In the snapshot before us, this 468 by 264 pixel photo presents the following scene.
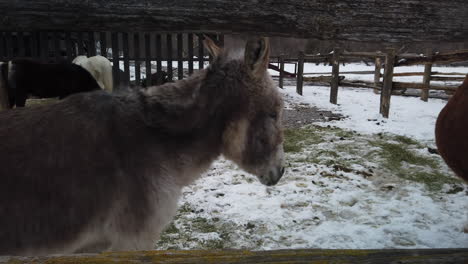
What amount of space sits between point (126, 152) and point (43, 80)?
447cm

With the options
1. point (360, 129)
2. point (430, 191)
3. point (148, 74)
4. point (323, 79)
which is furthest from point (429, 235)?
point (323, 79)

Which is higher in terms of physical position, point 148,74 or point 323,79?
point 148,74

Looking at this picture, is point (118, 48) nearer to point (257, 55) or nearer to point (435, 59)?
point (257, 55)

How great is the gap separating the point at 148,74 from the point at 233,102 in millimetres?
2721

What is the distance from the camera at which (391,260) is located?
949 mm

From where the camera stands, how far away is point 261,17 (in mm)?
1823

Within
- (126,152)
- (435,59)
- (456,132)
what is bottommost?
(456,132)

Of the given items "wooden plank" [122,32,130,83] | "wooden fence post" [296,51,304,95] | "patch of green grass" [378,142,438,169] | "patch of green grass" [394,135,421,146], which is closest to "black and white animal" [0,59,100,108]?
"wooden plank" [122,32,130,83]

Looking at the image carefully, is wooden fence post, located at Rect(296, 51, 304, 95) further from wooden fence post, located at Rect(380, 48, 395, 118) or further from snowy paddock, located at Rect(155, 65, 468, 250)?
snowy paddock, located at Rect(155, 65, 468, 250)

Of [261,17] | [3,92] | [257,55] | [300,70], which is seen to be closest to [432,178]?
[257,55]

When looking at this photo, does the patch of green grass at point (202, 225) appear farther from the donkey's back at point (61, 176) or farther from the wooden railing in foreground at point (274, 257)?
the wooden railing in foreground at point (274, 257)

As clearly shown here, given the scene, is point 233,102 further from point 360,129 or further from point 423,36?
point 360,129

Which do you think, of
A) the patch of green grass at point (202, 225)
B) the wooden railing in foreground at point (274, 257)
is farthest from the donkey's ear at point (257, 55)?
the patch of green grass at point (202, 225)

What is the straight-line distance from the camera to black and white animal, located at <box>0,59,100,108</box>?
4.90 metres
